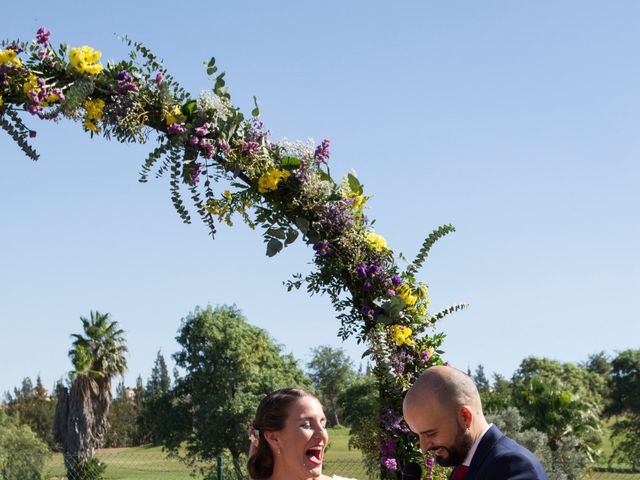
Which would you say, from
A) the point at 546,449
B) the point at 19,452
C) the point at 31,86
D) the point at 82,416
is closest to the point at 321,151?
the point at 31,86

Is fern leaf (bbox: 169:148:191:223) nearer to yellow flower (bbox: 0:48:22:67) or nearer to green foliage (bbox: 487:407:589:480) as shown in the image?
yellow flower (bbox: 0:48:22:67)

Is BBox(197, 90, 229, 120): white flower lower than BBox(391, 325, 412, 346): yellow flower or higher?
higher

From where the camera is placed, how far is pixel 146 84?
6395 millimetres

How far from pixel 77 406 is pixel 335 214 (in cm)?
4575

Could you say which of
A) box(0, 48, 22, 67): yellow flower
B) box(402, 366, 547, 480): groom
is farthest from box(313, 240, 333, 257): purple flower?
box(402, 366, 547, 480): groom

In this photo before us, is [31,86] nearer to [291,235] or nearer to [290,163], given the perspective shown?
[290,163]

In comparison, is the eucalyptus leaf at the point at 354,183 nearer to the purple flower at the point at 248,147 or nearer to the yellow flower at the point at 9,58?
the purple flower at the point at 248,147

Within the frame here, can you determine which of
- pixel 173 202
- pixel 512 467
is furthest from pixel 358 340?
pixel 512 467

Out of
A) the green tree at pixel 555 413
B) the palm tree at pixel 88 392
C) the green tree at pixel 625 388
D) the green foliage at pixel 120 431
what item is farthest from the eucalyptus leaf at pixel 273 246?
the green foliage at pixel 120 431

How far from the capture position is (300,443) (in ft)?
14.5

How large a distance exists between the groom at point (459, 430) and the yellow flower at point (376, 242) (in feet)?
10.3

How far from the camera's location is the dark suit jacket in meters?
3.41

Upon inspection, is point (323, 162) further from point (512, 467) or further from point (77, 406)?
point (77, 406)

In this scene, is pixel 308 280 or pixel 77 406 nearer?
pixel 308 280
